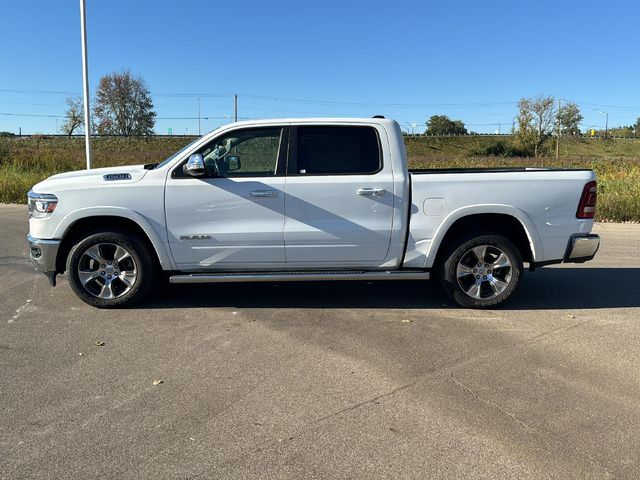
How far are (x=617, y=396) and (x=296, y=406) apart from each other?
2241 mm

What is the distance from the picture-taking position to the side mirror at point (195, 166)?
5348 mm

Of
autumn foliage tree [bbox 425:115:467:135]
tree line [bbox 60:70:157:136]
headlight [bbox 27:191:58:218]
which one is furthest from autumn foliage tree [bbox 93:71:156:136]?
headlight [bbox 27:191:58:218]

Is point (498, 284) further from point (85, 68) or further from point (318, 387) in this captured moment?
point (85, 68)

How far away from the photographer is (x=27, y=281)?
698 cm

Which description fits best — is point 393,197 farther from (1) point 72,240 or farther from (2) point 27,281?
(2) point 27,281

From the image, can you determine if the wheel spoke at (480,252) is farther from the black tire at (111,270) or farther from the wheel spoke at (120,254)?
the wheel spoke at (120,254)

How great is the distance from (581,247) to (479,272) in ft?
3.51

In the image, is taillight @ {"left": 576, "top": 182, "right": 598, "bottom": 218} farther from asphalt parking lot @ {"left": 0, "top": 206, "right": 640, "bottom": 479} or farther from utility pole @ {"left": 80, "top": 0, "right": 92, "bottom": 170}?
utility pole @ {"left": 80, "top": 0, "right": 92, "bottom": 170}

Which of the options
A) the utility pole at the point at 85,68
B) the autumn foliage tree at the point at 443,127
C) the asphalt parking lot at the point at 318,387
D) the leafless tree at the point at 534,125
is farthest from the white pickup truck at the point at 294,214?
the autumn foliage tree at the point at 443,127

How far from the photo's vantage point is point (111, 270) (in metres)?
5.68

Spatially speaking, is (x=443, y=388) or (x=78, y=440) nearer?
(x=78, y=440)

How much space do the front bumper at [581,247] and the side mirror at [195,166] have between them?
386 centimetres

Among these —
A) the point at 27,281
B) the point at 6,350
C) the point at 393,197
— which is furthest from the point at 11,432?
the point at 27,281

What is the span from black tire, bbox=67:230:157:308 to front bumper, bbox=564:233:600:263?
437 centimetres
